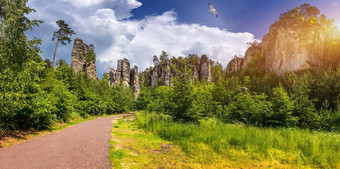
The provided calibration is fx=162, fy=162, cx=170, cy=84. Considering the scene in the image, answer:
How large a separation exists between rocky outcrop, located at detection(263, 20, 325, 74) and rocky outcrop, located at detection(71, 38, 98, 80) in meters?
55.0

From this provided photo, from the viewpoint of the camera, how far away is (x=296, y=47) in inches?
1439

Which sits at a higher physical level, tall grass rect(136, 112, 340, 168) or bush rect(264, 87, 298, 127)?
bush rect(264, 87, 298, 127)

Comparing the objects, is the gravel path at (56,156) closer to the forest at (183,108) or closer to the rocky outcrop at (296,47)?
the forest at (183,108)

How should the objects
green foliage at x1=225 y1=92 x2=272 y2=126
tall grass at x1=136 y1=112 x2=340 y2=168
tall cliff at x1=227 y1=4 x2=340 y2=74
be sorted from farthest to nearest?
tall cliff at x1=227 y1=4 x2=340 y2=74 < green foliage at x1=225 y1=92 x2=272 y2=126 < tall grass at x1=136 y1=112 x2=340 y2=168

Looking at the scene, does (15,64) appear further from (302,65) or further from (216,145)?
(302,65)

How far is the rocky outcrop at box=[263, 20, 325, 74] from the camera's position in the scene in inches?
1390

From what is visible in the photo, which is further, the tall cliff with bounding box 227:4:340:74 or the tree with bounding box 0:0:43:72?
the tall cliff with bounding box 227:4:340:74

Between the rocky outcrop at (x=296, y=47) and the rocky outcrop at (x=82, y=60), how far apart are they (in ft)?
180

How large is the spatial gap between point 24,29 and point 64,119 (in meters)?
11.3

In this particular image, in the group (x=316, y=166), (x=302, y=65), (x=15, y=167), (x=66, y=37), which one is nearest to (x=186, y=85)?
(x=316, y=166)

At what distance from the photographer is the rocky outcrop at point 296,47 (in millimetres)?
35312

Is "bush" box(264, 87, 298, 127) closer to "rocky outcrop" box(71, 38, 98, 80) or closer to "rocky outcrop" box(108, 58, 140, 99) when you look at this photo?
"rocky outcrop" box(71, 38, 98, 80)

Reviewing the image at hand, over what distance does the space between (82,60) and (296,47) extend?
197 ft

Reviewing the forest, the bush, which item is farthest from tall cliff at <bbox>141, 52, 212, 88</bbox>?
the bush
